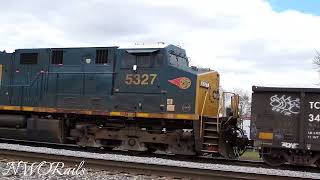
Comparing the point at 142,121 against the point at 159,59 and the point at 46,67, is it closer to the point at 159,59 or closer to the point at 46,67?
the point at 159,59

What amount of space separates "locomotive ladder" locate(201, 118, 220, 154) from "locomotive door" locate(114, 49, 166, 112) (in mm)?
1614

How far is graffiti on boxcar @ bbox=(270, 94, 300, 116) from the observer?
1223 cm

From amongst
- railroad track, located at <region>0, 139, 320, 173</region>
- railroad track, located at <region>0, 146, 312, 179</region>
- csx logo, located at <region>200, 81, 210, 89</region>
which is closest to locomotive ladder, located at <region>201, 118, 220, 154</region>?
railroad track, located at <region>0, 139, 320, 173</region>

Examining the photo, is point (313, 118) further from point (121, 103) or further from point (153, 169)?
point (121, 103)

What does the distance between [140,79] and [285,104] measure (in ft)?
16.3

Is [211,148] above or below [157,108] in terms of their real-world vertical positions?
below

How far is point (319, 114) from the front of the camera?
39.3 feet

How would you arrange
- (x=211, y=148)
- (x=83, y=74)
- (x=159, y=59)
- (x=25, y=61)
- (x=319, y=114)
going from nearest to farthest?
(x=319, y=114)
(x=211, y=148)
(x=159, y=59)
(x=83, y=74)
(x=25, y=61)

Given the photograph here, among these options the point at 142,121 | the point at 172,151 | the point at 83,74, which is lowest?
the point at 172,151

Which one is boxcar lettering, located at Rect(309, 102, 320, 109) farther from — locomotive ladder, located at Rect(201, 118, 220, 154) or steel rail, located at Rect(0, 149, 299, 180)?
steel rail, located at Rect(0, 149, 299, 180)

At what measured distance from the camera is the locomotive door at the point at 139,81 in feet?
48.6

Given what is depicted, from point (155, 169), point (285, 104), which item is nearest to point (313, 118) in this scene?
point (285, 104)

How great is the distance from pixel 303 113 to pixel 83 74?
7.81m

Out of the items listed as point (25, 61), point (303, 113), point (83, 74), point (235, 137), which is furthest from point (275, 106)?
point (25, 61)
